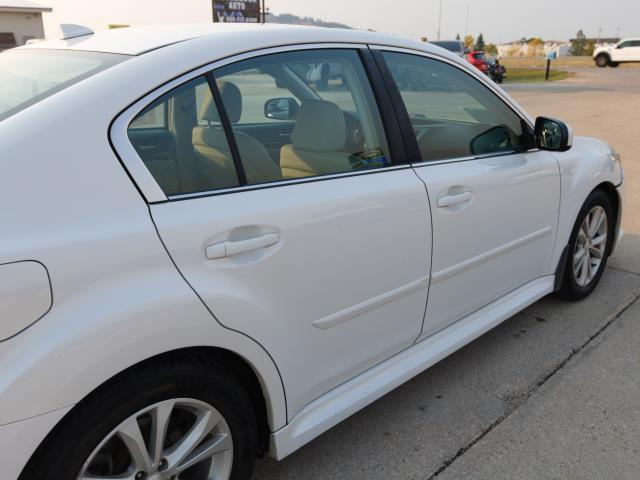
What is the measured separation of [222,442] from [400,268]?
0.91m

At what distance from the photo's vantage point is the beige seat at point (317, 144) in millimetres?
2105

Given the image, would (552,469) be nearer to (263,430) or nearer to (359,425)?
(359,425)

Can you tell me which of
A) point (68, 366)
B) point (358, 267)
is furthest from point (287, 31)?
point (68, 366)

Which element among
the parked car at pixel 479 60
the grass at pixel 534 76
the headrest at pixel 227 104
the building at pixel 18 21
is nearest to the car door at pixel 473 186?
the headrest at pixel 227 104

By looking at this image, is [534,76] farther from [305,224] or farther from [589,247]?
[305,224]

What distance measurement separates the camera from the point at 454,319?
2.71 meters

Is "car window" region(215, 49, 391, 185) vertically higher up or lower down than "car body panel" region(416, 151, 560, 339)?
higher up

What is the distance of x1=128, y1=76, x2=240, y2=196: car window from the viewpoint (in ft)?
5.57

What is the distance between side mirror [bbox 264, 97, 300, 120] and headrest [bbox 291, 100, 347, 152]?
0.18ft

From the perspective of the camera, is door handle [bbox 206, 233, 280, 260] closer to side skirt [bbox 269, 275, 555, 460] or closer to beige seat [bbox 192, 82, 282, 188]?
beige seat [bbox 192, 82, 282, 188]

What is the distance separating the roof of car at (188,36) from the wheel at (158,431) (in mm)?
1044

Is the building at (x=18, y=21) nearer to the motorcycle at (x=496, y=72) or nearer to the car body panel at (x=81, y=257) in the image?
the motorcycle at (x=496, y=72)

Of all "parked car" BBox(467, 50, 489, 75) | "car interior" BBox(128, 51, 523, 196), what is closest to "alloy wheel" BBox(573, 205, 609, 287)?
"car interior" BBox(128, 51, 523, 196)

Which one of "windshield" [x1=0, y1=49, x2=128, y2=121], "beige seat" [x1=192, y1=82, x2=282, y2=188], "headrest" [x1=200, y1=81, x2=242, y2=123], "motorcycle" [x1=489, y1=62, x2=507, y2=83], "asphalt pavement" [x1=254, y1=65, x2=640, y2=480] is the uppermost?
"windshield" [x1=0, y1=49, x2=128, y2=121]
